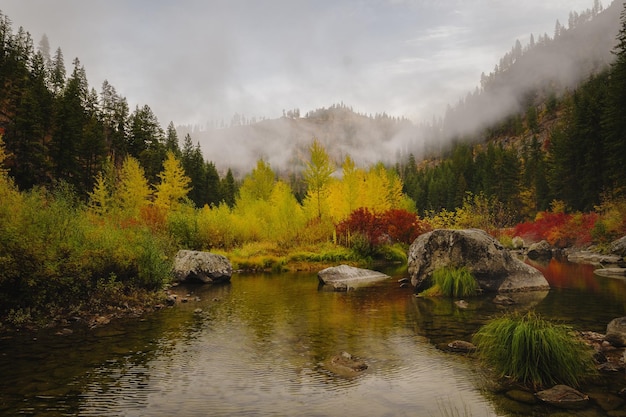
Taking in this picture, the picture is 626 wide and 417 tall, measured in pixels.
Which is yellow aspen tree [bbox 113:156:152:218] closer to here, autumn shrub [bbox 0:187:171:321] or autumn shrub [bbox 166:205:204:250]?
autumn shrub [bbox 166:205:204:250]

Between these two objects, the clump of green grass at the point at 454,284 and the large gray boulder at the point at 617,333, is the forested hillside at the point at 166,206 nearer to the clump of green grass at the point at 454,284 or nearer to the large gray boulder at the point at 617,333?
the clump of green grass at the point at 454,284

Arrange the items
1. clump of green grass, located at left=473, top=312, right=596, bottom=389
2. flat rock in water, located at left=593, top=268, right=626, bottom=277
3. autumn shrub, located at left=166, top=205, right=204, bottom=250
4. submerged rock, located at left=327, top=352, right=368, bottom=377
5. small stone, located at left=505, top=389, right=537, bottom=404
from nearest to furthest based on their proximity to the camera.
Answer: small stone, located at left=505, top=389, right=537, bottom=404
clump of green grass, located at left=473, top=312, right=596, bottom=389
submerged rock, located at left=327, top=352, right=368, bottom=377
flat rock in water, located at left=593, top=268, right=626, bottom=277
autumn shrub, located at left=166, top=205, right=204, bottom=250

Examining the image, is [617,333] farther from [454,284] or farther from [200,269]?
[200,269]

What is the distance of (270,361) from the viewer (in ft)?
31.4

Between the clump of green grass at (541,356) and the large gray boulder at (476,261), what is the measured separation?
10290 mm

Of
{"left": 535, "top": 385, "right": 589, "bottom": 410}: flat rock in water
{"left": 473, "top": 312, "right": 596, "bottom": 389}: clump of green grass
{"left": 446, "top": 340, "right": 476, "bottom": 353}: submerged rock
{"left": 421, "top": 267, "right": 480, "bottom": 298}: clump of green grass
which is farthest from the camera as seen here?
{"left": 421, "top": 267, "right": 480, "bottom": 298}: clump of green grass

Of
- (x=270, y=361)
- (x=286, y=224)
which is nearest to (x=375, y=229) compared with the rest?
(x=286, y=224)

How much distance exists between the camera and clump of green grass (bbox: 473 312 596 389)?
24.6ft

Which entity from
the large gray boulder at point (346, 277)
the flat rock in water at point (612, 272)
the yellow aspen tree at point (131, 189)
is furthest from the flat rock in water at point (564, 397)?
the yellow aspen tree at point (131, 189)

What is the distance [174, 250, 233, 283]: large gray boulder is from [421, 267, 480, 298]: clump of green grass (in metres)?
11.6

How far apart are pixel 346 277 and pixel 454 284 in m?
6.99

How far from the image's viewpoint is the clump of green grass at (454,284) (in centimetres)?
→ 1766

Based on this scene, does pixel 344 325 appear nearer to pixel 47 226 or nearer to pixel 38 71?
pixel 47 226

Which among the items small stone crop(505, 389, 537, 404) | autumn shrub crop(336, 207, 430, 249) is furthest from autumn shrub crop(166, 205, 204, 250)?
small stone crop(505, 389, 537, 404)
